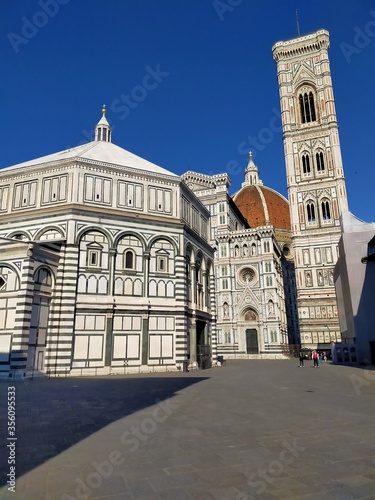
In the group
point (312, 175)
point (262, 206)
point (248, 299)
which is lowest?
point (248, 299)

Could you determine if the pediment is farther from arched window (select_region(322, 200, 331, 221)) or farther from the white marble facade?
the white marble facade

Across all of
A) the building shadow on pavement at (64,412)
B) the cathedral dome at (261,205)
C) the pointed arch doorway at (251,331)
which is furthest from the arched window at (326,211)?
the building shadow on pavement at (64,412)

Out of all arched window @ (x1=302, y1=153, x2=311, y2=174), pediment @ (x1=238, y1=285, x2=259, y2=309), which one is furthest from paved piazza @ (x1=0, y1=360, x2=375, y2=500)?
arched window @ (x1=302, y1=153, x2=311, y2=174)

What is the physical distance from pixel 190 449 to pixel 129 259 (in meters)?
17.3

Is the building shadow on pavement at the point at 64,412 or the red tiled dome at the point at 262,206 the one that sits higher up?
the red tiled dome at the point at 262,206

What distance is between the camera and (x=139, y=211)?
77.8 feet

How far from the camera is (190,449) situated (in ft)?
18.8

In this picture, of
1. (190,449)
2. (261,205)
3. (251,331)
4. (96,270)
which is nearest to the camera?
(190,449)

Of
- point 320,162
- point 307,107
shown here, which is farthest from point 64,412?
point 307,107

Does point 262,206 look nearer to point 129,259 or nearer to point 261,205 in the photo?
point 261,205

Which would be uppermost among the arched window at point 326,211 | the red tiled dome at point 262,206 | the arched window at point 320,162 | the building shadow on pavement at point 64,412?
the red tiled dome at point 262,206

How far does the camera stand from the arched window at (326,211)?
5303 centimetres

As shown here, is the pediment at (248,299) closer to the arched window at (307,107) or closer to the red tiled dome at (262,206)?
the arched window at (307,107)

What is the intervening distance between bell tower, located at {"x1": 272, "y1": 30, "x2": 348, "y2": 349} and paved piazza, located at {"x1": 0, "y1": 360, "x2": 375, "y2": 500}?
40610 millimetres
